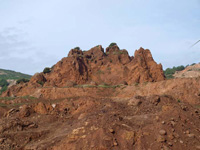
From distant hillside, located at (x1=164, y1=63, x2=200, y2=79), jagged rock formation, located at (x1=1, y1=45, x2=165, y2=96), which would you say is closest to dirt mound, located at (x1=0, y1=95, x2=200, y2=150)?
jagged rock formation, located at (x1=1, y1=45, x2=165, y2=96)

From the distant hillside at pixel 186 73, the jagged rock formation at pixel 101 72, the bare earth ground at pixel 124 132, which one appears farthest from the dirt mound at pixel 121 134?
the distant hillside at pixel 186 73

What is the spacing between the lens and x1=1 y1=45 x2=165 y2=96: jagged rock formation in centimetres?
3593

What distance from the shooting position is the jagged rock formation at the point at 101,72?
1415 inches

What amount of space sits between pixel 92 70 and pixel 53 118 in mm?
23280

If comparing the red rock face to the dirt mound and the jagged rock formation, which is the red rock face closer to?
the jagged rock formation

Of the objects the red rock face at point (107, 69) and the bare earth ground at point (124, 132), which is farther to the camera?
the red rock face at point (107, 69)

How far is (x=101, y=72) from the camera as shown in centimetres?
4038

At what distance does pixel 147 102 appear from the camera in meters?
17.2

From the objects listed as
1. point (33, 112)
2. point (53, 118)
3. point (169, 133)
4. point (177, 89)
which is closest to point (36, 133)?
point (53, 118)

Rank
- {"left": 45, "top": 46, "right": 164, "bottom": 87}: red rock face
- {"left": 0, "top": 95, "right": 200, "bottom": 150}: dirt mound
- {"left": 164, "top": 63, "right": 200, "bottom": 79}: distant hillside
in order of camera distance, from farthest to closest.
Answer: {"left": 164, "top": 63, "right": 200, "bottom": 79}: distant hillside < {"left": 45, "top": 46, "right": 164, "bottom": 87}: red rock face < {"left": 0, "top": 95, "right": 200, "bottom": 150}: dirt mound

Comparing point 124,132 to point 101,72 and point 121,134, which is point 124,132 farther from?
point 101,72

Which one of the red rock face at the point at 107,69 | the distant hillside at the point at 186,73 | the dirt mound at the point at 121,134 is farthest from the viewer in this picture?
the distant hillside at the point at 186,73

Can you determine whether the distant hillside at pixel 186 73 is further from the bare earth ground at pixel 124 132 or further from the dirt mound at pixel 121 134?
the dirt mound at pixel 121 134

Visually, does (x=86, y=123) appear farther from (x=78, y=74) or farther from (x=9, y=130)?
(x=78, y=74)
